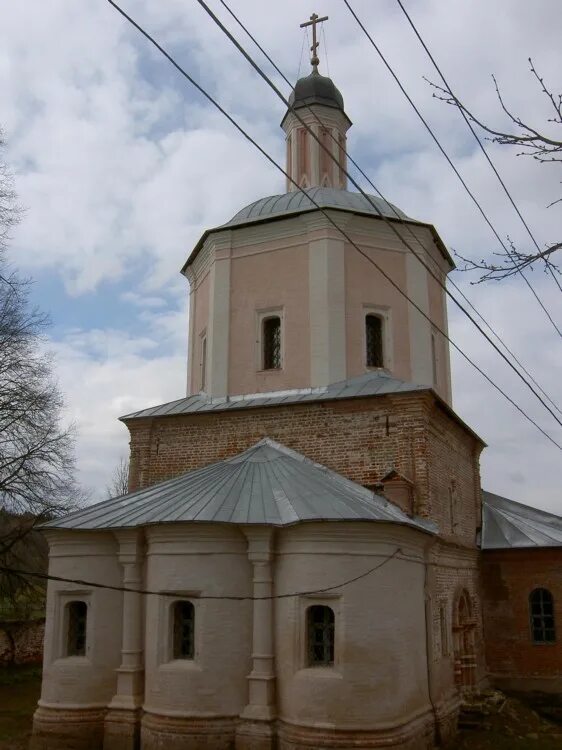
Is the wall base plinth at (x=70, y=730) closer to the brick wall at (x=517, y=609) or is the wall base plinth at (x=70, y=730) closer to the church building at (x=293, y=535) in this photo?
the church building at (x=293, y=535)

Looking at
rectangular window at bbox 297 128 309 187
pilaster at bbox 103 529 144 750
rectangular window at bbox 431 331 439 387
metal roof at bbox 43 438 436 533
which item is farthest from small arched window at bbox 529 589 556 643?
rectangular window at bbox 297 128 309 187

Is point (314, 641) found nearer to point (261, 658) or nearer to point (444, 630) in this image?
point (261, 658)

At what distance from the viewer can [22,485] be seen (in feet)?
52.6

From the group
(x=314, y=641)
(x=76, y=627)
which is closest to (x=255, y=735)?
(x=314, y=641)

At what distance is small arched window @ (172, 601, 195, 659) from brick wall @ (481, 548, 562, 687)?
7132mm

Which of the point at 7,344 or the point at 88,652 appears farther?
the point at 7,344

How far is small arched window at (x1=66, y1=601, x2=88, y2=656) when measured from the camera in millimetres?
10617

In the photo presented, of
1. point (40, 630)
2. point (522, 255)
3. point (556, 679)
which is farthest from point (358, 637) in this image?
point (40, 630)

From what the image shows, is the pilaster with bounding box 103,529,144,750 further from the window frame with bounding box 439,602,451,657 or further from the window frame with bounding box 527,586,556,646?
the window frame with bounding box 527,586,556,646

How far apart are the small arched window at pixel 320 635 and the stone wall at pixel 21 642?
11575 millimetres

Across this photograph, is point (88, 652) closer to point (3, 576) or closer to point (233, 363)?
point (233, 363)

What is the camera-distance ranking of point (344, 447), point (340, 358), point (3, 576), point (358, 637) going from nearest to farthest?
point (358, 637) → point (344, 447) → point (340, 358) → point (3, 576)

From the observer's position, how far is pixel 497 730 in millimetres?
11047

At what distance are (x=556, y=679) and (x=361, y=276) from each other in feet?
27.2
